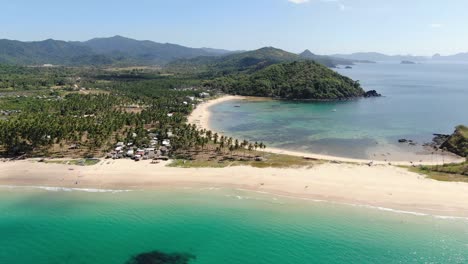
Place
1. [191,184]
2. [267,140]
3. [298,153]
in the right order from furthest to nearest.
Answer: [267,140] → [298,153] → [191,184]

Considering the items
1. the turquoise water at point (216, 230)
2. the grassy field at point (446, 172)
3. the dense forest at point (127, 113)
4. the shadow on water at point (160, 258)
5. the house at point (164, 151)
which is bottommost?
the shadow on water at point (160, 258)

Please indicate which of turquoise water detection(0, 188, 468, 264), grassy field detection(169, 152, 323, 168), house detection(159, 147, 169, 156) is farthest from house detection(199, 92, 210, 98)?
turquoise water detection(0, 188, 468, 264)

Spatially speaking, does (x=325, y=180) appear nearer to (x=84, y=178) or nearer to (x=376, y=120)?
(x=84, y=178)

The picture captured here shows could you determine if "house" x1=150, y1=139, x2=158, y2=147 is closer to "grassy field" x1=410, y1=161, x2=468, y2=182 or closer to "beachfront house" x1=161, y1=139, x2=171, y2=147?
"beachfront house" x1=161, y1=139, x2=171, y2=147

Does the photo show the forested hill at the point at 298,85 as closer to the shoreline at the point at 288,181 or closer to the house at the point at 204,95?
the house at the point at 204,95

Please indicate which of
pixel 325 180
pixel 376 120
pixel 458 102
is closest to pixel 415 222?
pixel 325 180

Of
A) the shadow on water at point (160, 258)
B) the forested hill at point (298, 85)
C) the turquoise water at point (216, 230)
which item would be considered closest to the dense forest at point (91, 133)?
the turquoise water at point (216, 230)

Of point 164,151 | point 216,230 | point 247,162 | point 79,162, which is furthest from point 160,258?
point 79,162
